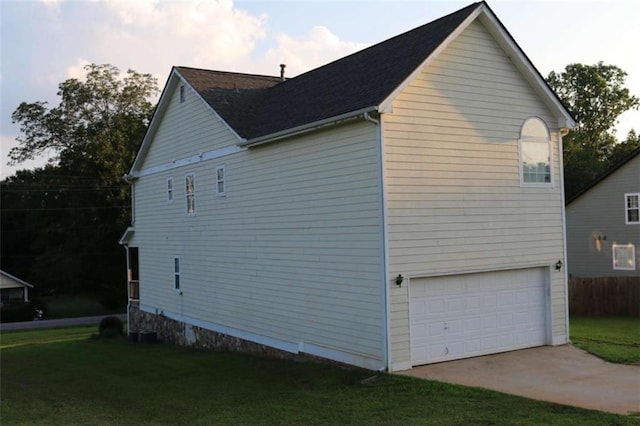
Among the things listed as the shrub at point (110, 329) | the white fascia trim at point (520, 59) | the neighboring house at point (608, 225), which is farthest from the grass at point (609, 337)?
the shrub at point (110, 329)

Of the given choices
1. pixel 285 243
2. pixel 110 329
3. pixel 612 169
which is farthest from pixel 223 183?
pixel 612 169

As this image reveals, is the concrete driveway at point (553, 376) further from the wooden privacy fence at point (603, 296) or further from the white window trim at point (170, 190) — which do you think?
the white window trim at point (170, 190)

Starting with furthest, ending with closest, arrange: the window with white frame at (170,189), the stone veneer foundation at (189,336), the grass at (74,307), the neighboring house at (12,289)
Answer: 1. the neighboring house at (12,289)
2. the grass at (74,307)
3. the window with white frame at (170,189)
4. the stone veneer foundation at (189,336)

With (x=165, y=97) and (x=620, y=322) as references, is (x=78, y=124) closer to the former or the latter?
(x=165, y=97)

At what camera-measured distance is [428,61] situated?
43.5 ft

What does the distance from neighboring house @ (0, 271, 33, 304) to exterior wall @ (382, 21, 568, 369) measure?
1869 inches

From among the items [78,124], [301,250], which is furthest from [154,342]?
[78,124]

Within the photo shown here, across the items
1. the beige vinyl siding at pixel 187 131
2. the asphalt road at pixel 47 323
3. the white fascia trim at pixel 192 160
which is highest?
the beige vinyl siding at pixel 187 131

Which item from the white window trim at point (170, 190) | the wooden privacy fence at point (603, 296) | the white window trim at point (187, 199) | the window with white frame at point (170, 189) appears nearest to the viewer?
the white window trim at point (187, 199)

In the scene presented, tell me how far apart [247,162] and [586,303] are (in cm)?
1374

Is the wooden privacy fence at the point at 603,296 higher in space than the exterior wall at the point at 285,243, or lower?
lower

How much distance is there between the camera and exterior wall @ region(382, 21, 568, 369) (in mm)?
12922

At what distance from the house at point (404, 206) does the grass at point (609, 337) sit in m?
1.06

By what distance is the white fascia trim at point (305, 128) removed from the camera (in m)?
12.8
